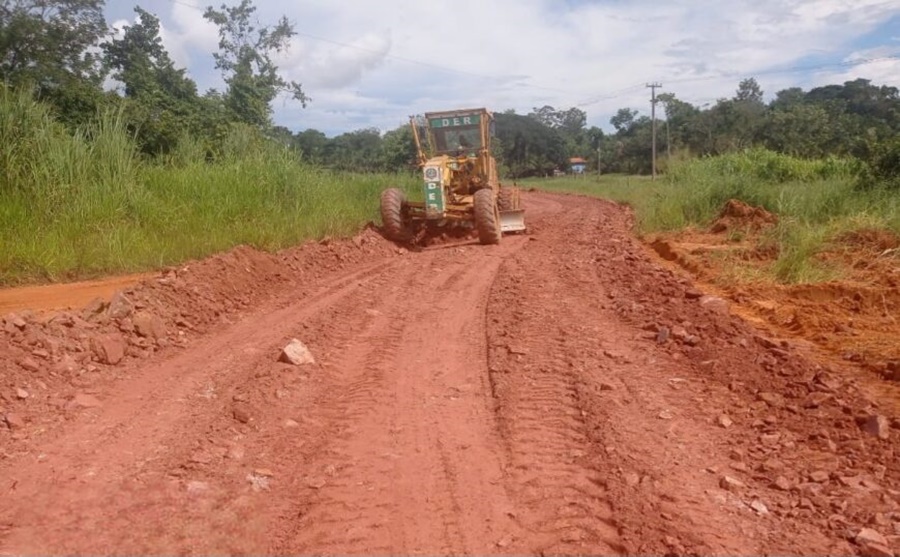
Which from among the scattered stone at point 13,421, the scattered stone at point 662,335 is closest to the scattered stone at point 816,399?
the scattered stone at point 662,335

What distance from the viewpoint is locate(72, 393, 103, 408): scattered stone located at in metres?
5.25

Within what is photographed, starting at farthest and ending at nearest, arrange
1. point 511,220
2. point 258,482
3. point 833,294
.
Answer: point 511,220 < point 833,294 < point 258,482

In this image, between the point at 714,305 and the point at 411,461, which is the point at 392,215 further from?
the point at 411,461

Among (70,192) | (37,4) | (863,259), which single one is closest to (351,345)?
(70,192)

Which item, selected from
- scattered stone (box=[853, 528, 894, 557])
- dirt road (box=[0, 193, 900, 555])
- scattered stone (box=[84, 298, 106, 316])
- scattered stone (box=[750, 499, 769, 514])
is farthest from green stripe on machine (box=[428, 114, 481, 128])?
scattered stone (box=[853, 528, 894, 557])

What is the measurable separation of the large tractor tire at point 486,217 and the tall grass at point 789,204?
181 inches

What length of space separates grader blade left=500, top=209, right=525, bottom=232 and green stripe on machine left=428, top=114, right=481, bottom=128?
2102mm

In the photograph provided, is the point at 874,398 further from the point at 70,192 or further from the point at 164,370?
the point at 70,192

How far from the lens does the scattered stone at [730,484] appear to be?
3.82 meters

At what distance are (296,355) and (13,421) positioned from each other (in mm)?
2078

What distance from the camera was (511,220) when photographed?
1662 cm

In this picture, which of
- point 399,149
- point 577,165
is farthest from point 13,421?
point 577,165

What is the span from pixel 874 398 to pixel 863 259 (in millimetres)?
5939

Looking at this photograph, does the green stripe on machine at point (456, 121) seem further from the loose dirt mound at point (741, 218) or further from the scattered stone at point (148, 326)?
the scattered stone at point (148, 326)
